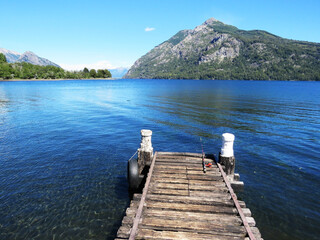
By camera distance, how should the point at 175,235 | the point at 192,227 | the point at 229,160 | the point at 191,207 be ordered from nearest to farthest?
the point at 175,235 → the point at 192,227 → the point at 191,207 → the point at 229,160

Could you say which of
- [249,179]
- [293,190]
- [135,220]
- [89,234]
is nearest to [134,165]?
[89,234]

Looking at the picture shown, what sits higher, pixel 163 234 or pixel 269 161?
pixel 163 234

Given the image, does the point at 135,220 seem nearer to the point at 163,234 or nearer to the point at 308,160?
the point at 163,234

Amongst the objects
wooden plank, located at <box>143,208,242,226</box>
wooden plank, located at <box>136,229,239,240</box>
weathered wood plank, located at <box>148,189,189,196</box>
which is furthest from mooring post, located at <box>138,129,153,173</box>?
wooden plank, located at <box>136,229,239,240</box>

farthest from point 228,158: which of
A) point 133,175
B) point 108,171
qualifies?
point 108,171

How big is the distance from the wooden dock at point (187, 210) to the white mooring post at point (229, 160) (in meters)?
0.53

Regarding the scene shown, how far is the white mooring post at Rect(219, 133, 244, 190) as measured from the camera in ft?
34.6

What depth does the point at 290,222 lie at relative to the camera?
9.42 meters

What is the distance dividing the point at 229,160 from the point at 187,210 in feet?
15.7

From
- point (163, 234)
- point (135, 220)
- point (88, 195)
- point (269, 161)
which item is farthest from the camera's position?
point (269, 161)

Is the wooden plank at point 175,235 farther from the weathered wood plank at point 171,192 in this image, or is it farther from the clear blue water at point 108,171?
the clear blue water at point 108,171

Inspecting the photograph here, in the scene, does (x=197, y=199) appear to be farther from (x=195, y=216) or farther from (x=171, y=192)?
(x=171, y=192)

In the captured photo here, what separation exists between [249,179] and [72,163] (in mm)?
13892

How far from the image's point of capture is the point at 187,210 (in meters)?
7.38
